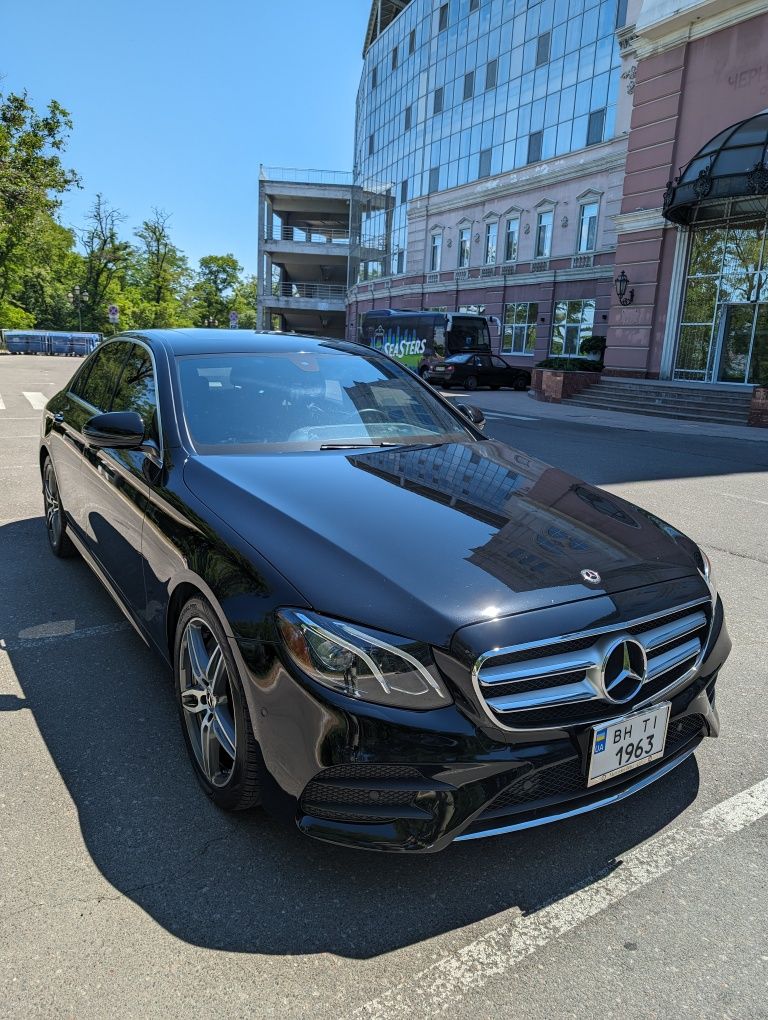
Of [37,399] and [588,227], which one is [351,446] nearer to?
[37,399]

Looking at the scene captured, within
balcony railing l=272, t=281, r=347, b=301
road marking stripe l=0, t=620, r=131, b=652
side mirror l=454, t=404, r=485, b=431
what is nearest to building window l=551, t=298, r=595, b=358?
balcony railing l=272, t=281, r=347, b=301

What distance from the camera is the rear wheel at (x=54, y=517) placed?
4.93m

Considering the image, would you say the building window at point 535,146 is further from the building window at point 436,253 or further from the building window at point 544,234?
the building window at point 436,253

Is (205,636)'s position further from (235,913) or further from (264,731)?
(235,913)

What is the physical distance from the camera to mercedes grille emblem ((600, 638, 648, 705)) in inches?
82.2

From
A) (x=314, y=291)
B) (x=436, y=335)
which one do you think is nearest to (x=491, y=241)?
(x=436, y=335)

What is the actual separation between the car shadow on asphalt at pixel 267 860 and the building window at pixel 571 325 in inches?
1295

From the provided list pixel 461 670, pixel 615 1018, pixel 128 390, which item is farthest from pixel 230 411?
pixel 615 1018

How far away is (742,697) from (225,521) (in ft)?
8.43

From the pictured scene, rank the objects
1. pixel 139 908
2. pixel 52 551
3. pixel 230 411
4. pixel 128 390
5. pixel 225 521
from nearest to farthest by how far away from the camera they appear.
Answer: pixel 139 908, pixel 225 521, pixel 230 411, pixel 128 390, pixel 52 551

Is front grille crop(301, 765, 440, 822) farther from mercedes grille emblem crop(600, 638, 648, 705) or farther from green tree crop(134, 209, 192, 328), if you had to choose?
green tree crop(134, 209, 192, 328)

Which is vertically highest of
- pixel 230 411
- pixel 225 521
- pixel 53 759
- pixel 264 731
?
pixel 230 411

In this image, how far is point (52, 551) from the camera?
5.26 m

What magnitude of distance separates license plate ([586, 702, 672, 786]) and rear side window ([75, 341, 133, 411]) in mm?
3183
